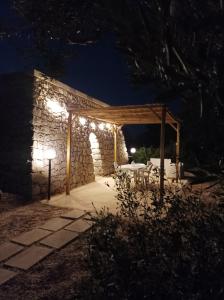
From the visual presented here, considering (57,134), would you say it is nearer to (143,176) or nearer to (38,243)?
(143,176)

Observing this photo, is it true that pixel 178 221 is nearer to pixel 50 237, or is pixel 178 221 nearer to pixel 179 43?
pixel 179 43

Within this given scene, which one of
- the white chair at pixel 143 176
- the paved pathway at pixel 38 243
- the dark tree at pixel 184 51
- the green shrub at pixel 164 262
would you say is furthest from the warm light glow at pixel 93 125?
the dark tree at pixel 184 51

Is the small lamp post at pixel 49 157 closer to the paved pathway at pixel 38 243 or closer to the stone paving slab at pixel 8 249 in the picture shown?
the paved pathway at pixel 38 243

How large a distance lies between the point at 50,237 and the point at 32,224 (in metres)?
0.91

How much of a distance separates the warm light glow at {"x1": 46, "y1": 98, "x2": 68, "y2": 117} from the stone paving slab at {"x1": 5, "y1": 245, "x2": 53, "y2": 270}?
4891mm

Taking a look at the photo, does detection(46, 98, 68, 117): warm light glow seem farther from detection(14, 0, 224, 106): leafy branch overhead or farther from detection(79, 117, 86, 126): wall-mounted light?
detection(14, 0, 224, 106): leafy branch overhead

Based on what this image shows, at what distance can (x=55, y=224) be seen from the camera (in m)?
5.57

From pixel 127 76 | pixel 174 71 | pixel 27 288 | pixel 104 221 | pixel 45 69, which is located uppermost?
pixel 45 69

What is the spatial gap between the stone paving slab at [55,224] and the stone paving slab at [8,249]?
0.88 metres

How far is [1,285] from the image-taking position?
334 centimetres

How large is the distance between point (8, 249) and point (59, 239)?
0.82 metres

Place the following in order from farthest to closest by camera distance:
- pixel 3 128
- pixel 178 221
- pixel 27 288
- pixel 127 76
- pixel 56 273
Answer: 1. pixel 3 128
2. pixel 56 273
3. pixel 27 288
4. pixel 178 221
5. pixel 127 76

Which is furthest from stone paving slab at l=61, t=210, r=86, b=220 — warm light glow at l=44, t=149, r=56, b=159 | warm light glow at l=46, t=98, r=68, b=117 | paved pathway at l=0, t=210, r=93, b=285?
warm light glow at l=46, t=98, r=68, b=117

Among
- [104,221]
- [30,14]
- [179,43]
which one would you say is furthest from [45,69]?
[179,43]
